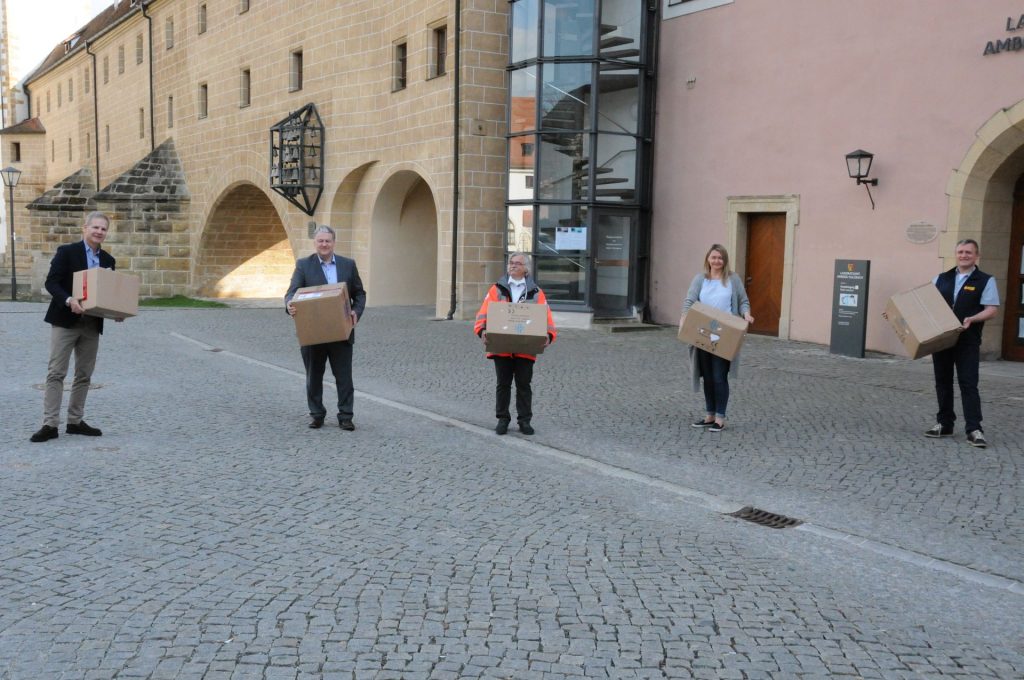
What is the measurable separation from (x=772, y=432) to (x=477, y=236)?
12165mm

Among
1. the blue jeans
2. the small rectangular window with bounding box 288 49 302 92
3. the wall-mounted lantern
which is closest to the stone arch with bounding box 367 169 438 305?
the small rectangular window with bounding box 288 49 302 92

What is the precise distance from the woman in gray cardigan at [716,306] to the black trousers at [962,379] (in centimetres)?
166

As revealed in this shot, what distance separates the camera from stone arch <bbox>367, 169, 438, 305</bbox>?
23.6m

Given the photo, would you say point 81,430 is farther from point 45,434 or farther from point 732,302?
point 732,302

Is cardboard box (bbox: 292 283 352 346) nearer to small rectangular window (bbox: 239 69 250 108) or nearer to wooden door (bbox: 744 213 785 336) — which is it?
wooden door (bbox: 744 213 785 336)

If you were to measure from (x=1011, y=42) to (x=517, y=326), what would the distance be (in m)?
8.69

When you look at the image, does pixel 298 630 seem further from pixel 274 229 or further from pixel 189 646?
pixel 274 229

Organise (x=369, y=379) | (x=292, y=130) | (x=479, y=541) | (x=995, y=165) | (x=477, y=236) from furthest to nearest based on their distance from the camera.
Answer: (x=292, y=130) < (x=477, y=236) < (x=995, y=165) < (x=369, y=379) < (x=479, y=541)

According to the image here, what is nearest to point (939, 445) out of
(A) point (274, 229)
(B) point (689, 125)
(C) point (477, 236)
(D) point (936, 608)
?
(D) point (936, 608)

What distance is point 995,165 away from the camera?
13141mm

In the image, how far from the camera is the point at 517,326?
810 centimetres

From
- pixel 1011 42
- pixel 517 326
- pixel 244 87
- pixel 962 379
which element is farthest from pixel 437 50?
pixel 962 379

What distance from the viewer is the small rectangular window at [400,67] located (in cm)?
2200

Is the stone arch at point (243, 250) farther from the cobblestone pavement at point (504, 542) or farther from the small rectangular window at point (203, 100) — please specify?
the cobblestone pavement at point (504, 542)
